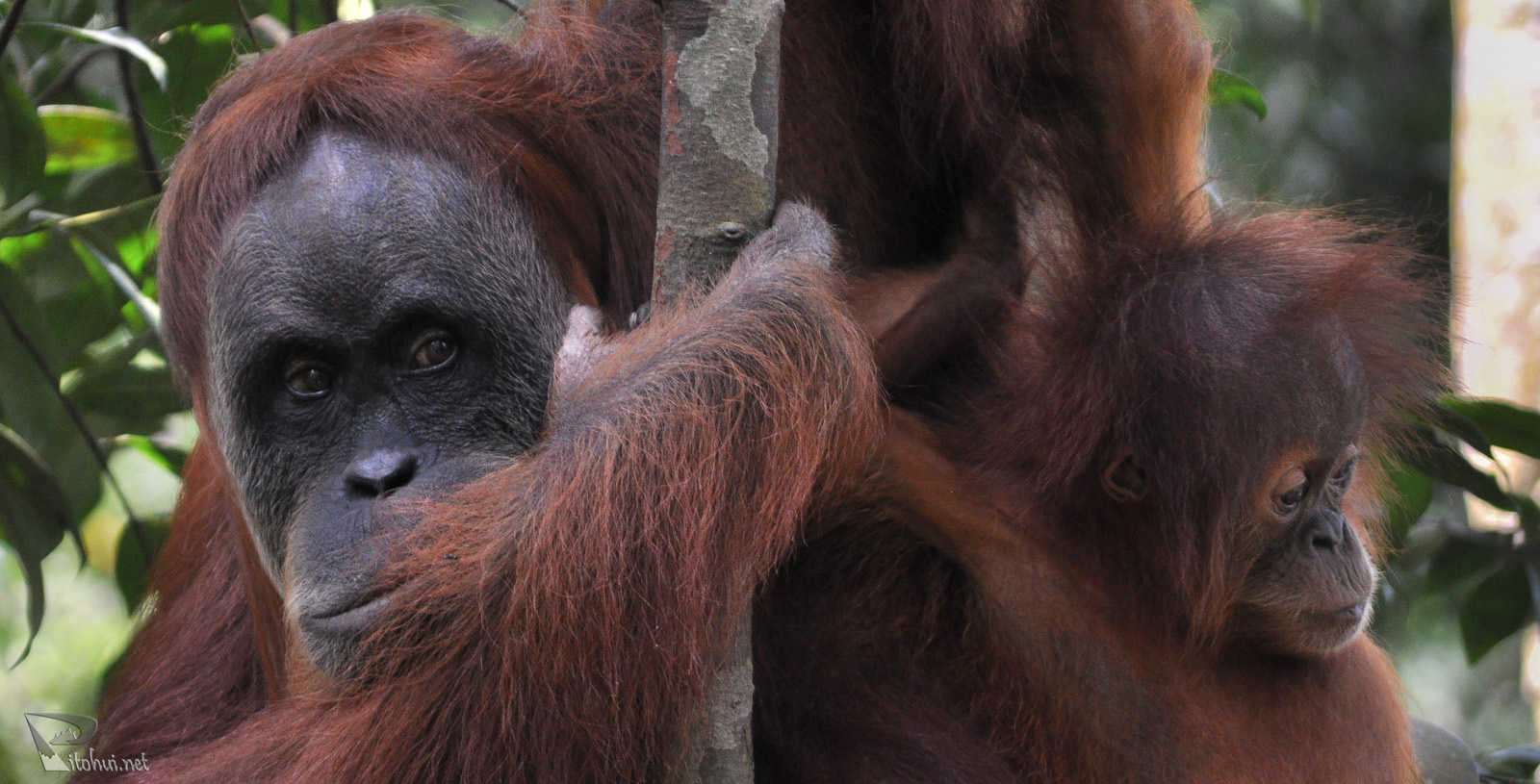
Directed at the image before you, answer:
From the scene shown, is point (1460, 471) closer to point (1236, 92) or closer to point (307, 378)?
point (1236, 92)

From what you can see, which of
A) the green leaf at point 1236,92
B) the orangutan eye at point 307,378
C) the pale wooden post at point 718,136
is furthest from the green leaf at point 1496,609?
the orangutan eye at point 307,378

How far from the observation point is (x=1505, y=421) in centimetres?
221

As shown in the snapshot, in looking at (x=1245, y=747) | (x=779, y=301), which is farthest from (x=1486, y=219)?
(x=779, y=301)

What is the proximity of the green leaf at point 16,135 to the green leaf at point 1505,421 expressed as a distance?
225cm

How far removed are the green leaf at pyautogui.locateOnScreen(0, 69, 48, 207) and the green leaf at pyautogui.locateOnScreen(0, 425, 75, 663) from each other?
457mm

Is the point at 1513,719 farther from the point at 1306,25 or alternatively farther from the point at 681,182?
the point at 681,182

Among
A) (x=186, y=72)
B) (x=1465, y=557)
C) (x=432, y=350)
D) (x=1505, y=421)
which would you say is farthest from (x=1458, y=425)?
(x=186, y=72)

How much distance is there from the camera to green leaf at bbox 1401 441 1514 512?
2.26 metres

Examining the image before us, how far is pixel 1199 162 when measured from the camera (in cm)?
225

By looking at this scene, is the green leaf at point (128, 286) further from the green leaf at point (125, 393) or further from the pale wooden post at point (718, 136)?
the pale wooden post at point (718, 136)

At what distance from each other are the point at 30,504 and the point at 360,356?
1021 mm

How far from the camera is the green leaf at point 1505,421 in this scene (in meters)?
2.18

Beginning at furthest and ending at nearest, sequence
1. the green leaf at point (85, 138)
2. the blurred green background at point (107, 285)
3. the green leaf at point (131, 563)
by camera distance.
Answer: the green leaf at point (131, 563) → the green leaf at point (85, 138) → the blurred green background at point (107, 285)

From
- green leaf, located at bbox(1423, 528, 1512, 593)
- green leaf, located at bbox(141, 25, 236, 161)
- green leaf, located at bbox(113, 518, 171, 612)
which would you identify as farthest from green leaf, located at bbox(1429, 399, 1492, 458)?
green leaf, located at bbox(113, 518, 171, 612)
